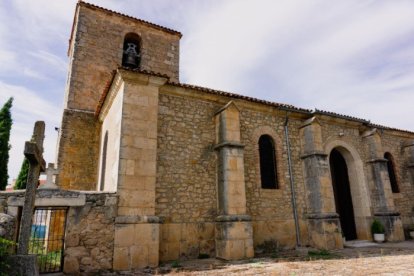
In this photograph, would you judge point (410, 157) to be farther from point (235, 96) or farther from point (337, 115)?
point (235, 96)

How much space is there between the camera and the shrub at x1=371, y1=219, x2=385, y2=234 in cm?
1031

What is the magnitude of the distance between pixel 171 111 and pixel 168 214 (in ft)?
9.61

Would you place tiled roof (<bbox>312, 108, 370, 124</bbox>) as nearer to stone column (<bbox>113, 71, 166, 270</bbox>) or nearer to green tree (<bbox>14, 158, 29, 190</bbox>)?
stone column (<bbox>113, 71, 166, 270</bbox>)

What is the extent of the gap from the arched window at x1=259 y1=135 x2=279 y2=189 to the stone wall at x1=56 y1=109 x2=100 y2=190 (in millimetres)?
6038

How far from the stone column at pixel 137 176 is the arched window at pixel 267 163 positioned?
3903 mm

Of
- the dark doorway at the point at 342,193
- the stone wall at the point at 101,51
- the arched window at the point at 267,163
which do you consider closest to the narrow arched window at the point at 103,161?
the stone wall at the point at 101,51

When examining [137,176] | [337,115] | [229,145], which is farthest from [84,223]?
[337,115]

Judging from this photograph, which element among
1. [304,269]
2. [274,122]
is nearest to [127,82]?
[274,122]

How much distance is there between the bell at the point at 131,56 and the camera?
11195 millimetres

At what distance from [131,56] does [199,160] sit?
5.82 metres

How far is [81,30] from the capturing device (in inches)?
440

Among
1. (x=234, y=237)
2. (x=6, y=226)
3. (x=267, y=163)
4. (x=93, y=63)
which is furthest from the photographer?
(x=93, y=63)

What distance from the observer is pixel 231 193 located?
302 inches

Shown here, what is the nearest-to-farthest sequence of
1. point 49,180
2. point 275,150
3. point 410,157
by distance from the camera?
1. point 49,180
2. point 275,150
3. point 410,157
